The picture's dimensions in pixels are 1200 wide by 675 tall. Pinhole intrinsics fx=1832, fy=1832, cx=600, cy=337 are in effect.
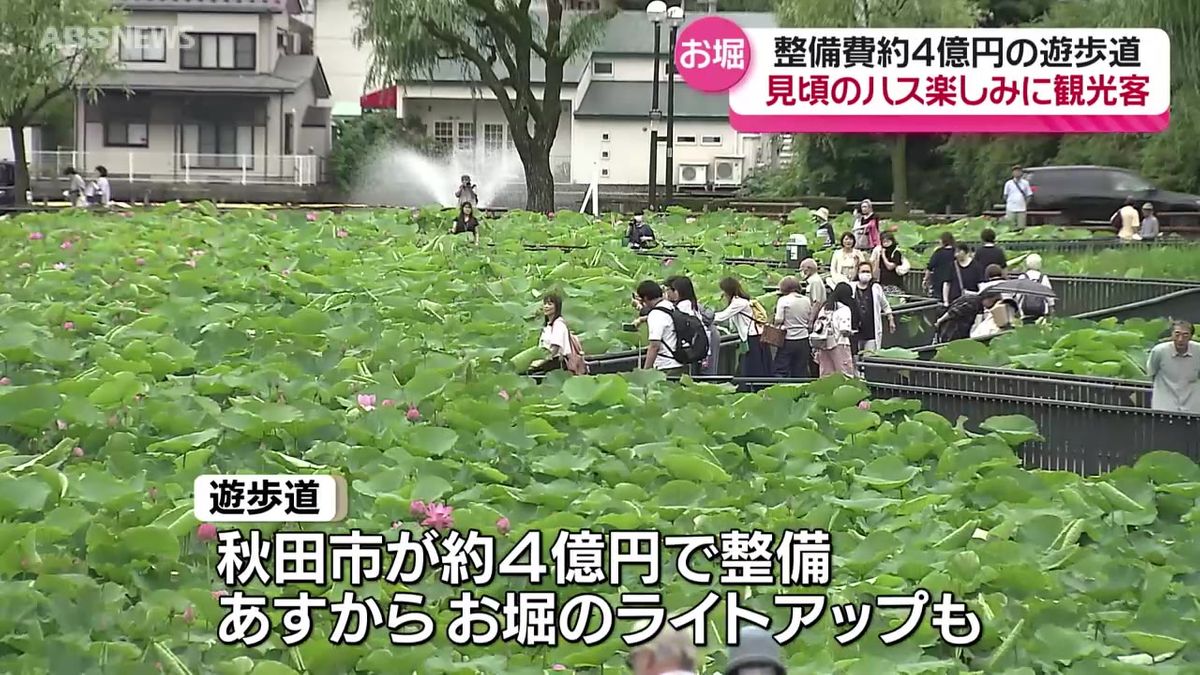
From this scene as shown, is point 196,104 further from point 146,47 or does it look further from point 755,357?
point 755,357

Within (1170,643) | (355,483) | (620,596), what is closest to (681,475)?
(355,483)

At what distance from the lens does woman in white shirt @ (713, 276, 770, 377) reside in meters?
11.2

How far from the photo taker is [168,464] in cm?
669

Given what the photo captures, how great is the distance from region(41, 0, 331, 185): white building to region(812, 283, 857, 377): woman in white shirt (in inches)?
1254

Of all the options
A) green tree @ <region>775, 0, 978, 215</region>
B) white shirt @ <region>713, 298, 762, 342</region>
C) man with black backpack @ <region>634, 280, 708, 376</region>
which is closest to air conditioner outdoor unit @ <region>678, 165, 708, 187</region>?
green tree @ <region>775, 0, 978, 215</region>

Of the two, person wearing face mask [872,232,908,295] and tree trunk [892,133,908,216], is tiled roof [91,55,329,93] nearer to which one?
tree trunk [892,133,908,216]

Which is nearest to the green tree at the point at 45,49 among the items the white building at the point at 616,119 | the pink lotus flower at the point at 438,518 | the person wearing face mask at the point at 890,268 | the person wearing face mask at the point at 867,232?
the white building at the point at 616,119

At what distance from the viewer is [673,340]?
33.2 ft

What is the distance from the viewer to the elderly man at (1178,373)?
29.6 ft

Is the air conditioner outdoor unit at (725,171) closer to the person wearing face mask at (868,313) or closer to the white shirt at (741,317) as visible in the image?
the person wearing face mask at (868,313)

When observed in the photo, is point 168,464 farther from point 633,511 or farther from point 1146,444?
point 1146,444

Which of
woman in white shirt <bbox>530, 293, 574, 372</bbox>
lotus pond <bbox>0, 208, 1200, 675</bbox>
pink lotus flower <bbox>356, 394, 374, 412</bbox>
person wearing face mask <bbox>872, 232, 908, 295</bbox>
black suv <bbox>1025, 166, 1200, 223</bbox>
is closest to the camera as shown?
lotus pond <bbox>0, 208, 1200, 675</bbox>

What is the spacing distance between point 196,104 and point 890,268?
29.7 m
